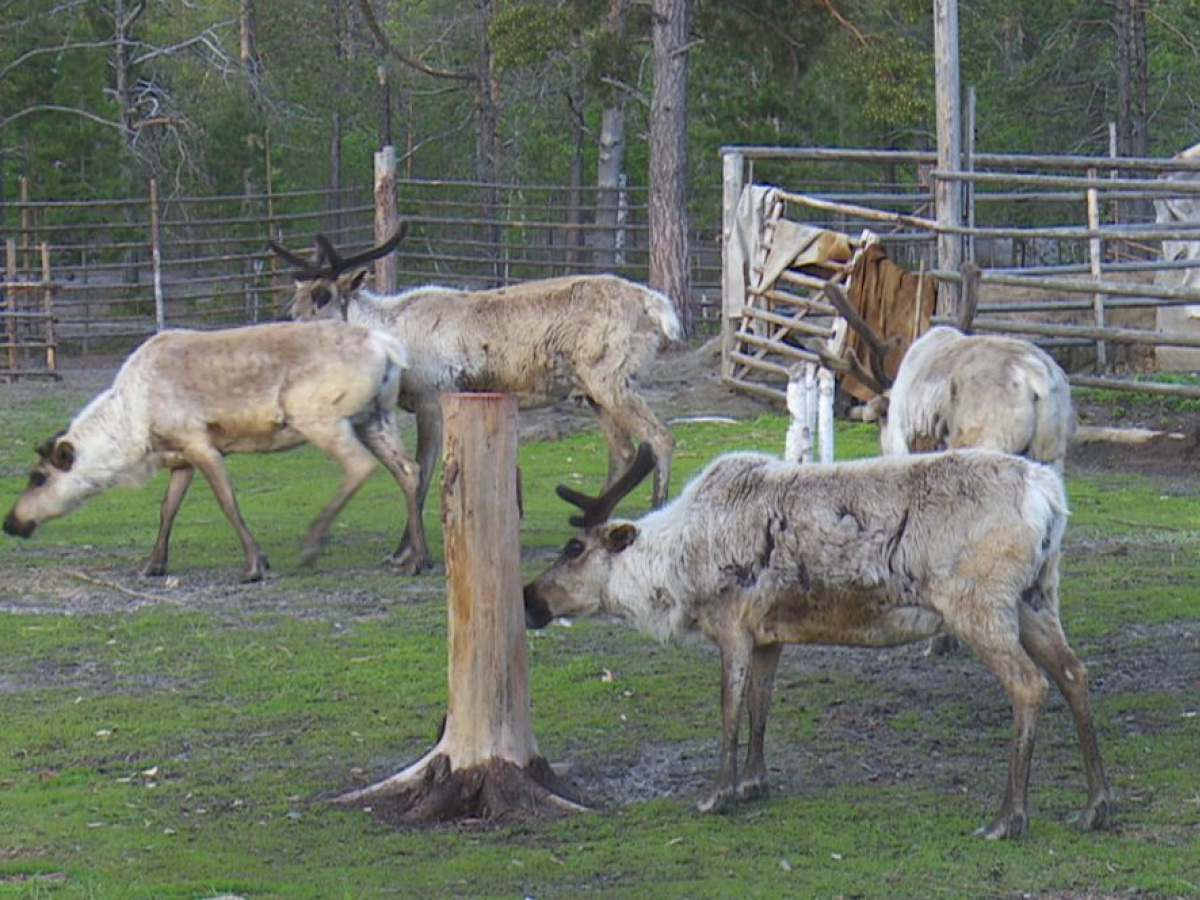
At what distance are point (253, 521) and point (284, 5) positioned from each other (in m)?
24.3

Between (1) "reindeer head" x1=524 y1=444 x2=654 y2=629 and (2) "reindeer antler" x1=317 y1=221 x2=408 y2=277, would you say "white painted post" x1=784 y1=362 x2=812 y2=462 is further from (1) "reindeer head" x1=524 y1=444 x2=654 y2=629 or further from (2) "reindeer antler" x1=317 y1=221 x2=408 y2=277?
(1) "reindeer head" x1=524 y1=444 x2=654 y2=629

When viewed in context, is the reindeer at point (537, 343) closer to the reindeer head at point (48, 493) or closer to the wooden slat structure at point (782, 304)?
the reindeer head at point (48, 493)

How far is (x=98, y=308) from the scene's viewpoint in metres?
28.4

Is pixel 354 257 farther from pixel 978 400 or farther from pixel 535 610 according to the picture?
pixel 535 610

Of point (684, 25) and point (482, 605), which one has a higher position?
point (684, 25)

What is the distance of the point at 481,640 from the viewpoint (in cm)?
699

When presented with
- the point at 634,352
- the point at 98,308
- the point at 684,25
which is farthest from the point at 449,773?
the point at 98,308

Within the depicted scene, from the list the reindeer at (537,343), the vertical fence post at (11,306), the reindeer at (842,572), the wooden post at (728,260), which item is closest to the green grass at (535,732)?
the reindeer at (842,572)

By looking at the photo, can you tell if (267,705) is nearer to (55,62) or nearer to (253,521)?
(253,521)

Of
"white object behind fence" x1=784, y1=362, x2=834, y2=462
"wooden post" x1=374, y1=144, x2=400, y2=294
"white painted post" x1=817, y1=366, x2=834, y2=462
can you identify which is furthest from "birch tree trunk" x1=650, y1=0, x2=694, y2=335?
"white object behind fence" x1=784, y1=362, x2=834, y2=462

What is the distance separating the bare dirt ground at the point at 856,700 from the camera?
7188 mm

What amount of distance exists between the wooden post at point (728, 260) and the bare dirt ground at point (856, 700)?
7508 mm

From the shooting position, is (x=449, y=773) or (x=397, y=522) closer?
(x=449, y=773)

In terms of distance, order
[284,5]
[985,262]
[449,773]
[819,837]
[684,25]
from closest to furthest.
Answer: [819,837]
[449,773]
[684,25]
[985,262]
[284,5]
